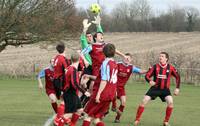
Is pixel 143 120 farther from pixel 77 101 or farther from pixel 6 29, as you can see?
pixel 6 29

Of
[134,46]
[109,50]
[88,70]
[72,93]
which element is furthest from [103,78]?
[134,46]

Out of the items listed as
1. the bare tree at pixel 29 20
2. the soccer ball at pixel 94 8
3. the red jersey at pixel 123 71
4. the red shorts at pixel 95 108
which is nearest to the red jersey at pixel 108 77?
the red shorts at pixel 95 108

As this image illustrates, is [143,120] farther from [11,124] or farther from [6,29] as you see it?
[6,29]

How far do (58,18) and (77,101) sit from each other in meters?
30.1

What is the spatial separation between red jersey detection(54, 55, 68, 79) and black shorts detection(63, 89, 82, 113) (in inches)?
69.2

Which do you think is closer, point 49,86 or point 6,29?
point 49,86

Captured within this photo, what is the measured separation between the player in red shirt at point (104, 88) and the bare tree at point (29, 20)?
96.2ft

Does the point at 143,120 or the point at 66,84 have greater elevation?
the point at 66,84

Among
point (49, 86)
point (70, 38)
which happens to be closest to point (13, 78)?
point (70, 38)

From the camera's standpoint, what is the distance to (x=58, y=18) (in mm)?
41000

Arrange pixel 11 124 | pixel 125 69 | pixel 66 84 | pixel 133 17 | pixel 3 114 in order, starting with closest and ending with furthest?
pixel 66 84
pixel 11 124
pixel 125 69
pixel 3 114
pixel 133 17

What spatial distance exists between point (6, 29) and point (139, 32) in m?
39.1

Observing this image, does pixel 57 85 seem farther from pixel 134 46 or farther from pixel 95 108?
pixel 134 46

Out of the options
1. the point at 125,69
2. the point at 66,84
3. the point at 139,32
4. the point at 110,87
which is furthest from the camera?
the point at 139,32
